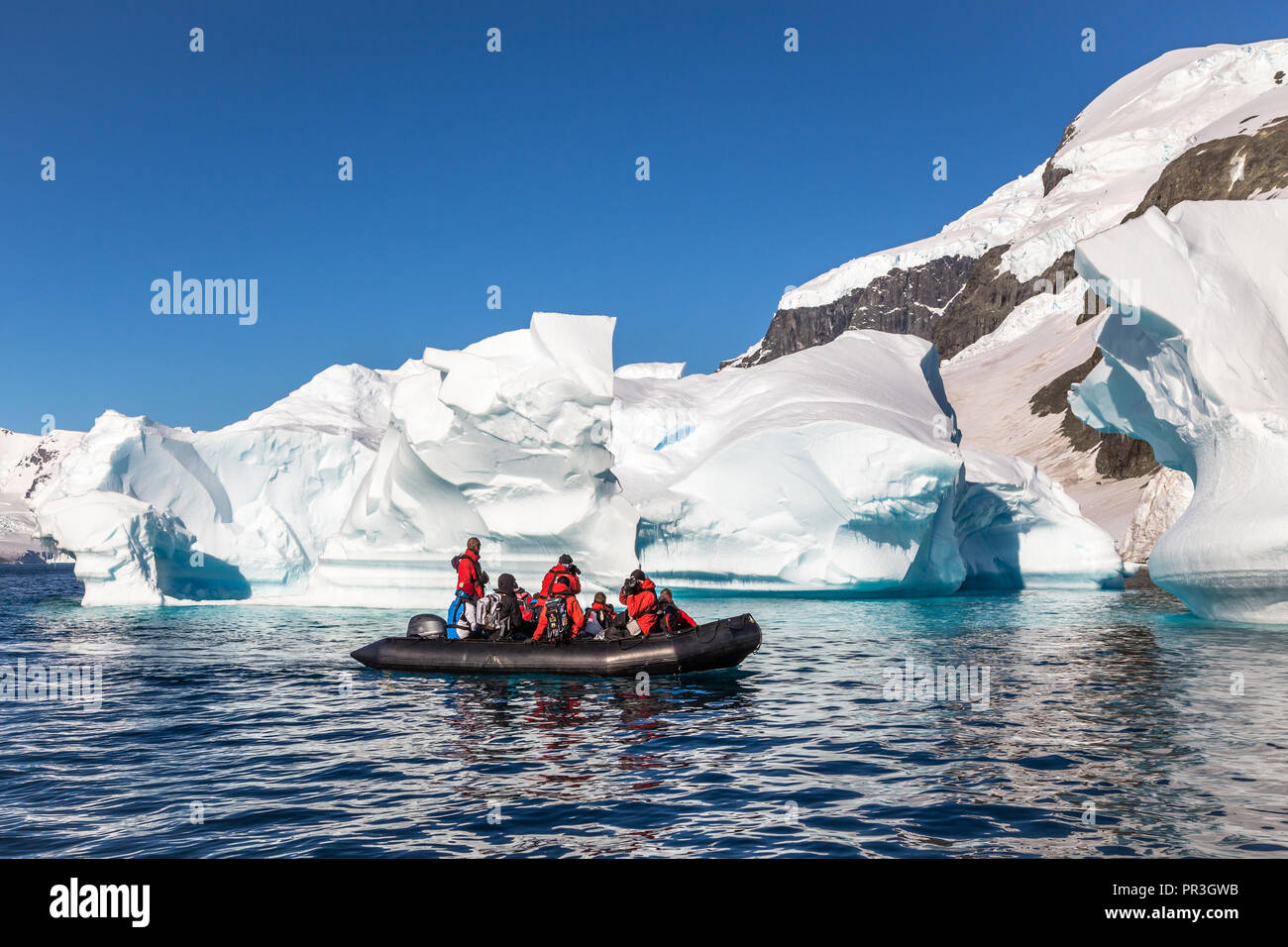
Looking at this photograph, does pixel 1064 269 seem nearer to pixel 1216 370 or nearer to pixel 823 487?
pixel 823 487

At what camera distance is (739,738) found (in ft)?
33.6

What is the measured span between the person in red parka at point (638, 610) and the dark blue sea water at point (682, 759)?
94 centimetres

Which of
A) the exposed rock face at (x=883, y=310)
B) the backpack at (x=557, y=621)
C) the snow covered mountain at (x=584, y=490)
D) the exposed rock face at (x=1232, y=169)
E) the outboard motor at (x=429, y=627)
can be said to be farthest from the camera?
the exposed rock face at (x=883, y=310)

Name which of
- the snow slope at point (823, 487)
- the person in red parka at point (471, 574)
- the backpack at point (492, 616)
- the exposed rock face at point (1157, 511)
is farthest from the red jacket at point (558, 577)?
the exposed rock face at point (1157, 511)

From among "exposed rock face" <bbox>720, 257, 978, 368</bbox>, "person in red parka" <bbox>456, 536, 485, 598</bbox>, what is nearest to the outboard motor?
"person in red parka" <bbox>456, 536, 485, 598</bbox>

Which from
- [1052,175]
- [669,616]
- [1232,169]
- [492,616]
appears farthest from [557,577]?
[1052,175]

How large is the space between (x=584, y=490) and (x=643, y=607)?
9781 millimetres

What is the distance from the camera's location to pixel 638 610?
15094mm

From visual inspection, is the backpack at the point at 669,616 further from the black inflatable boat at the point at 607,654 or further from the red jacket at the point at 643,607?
the black inflatable boat at the point at 607,654

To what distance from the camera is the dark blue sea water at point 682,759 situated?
22.7 ft

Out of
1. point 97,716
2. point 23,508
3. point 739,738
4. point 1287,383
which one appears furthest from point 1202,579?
point 23,508

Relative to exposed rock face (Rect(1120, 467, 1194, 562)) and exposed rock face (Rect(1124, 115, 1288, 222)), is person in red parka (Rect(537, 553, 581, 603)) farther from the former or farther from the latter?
exposed rock face (Rect(1124, 115, 1288, 222))

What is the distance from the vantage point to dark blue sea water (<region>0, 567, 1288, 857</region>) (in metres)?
6.93
